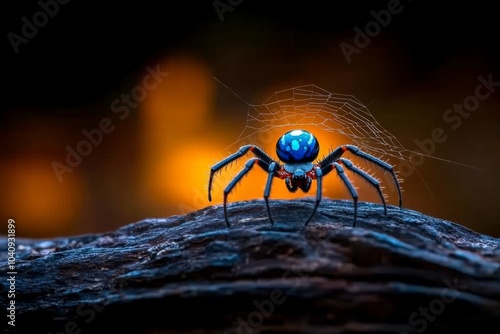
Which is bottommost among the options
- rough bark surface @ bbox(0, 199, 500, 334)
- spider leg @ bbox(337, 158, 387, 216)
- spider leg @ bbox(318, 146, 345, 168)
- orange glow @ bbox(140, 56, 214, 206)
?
rough bark surface @ bbox(0, 199, 500, 334)

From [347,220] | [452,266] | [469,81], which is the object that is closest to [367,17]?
[469,81]

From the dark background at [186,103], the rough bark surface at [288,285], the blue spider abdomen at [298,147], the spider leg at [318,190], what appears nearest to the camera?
the rough bark surface at [288,285]

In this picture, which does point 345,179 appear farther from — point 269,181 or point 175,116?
point 175,116

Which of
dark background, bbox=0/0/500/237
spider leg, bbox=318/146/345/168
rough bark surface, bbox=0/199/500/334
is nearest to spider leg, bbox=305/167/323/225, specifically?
rough bark surface, bbox=0/199/500/334

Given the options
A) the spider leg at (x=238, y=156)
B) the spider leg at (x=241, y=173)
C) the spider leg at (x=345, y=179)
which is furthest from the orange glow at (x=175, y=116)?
the spider leg at (x=345, y=179)

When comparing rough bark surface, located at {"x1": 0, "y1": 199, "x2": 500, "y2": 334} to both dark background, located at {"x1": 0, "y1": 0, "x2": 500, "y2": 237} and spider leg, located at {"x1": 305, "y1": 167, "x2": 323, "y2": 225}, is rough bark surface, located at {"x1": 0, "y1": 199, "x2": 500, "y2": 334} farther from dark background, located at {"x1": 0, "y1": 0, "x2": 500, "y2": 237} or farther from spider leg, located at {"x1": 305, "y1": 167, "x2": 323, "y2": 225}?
dark background, located at {"x1": 0, "y1": 0, "x2": 500, "y2": 237}

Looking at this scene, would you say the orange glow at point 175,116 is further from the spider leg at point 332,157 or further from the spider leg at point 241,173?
the spider leg at point 332,157

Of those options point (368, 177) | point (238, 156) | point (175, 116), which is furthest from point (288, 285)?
point (175, 116)

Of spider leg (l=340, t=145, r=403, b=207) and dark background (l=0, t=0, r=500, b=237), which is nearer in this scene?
Result: spider leg (l=340, t=145, r=403, b=207)
